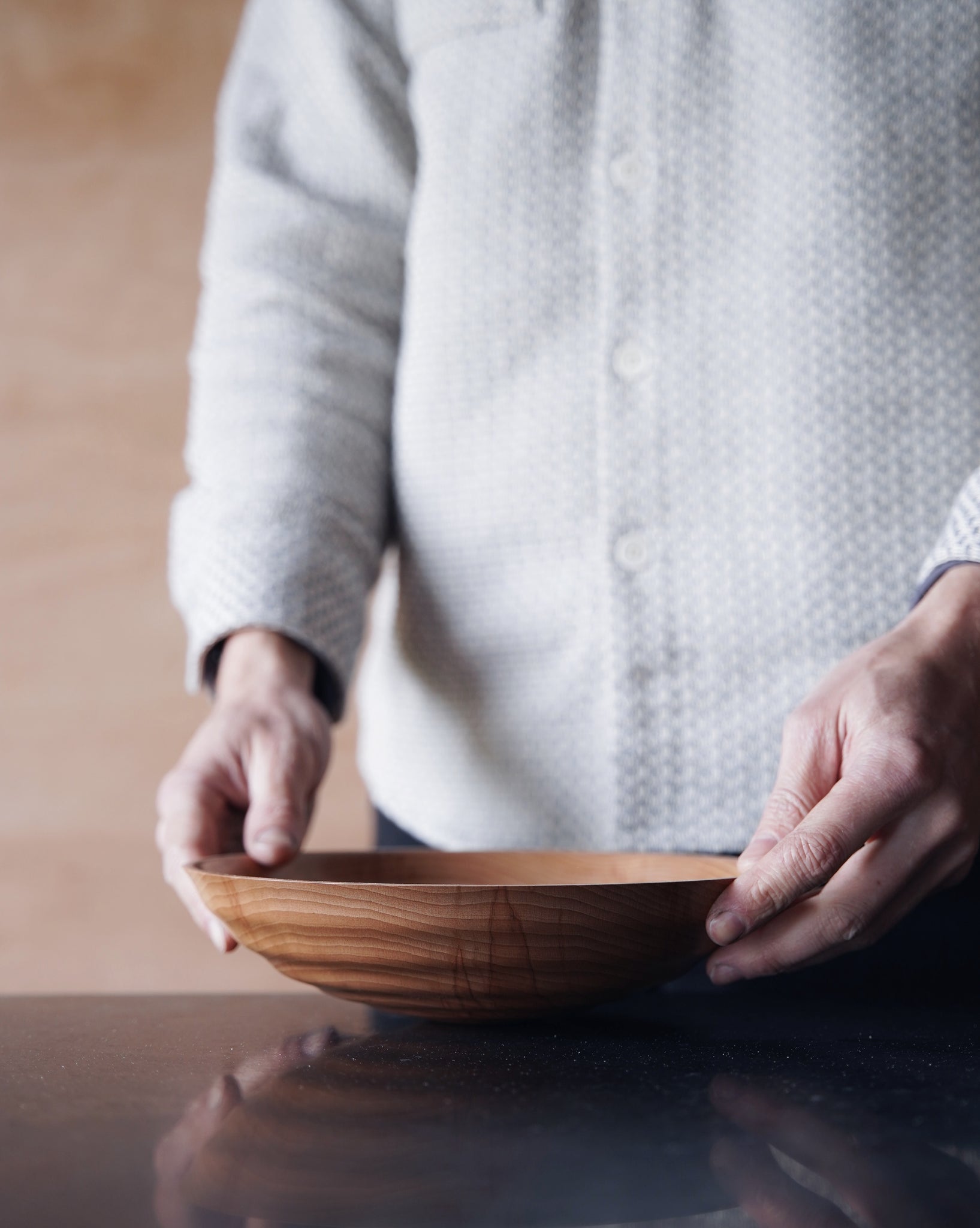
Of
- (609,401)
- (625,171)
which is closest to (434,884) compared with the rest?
(609,401)

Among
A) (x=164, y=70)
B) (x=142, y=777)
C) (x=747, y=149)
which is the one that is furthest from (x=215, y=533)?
(x=164, y=70)

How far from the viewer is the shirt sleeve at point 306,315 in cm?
70

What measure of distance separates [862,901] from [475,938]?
0.16 m

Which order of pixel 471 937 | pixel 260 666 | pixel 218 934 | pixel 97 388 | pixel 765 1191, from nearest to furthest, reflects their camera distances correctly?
pixel 765 1191 < pixel 471 937 < pixel 218 934 < pixel 260 666 < pixel 97 388

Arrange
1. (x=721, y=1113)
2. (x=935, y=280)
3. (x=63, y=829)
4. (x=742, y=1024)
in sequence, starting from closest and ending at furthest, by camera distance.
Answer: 1. (x=721, y=1113)
2. (x=742, y=1024)
3. (x=935, y=280)
4. (x=63, y=829)

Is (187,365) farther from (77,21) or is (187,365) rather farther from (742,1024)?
(742,1024)

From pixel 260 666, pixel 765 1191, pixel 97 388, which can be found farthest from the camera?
pixel 97 388

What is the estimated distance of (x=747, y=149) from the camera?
0.64 m

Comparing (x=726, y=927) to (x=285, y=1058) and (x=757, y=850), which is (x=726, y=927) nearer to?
(x=757, y=850)

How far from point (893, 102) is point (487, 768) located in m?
0.45

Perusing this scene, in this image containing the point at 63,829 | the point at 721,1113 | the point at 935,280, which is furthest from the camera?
the point at 63,829

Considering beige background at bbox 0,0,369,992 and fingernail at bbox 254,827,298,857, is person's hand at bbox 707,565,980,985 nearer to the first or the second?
fingernail at bbox 254,827,298,857

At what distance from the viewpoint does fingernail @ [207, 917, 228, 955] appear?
47 cm

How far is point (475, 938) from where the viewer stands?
373 millimetres
